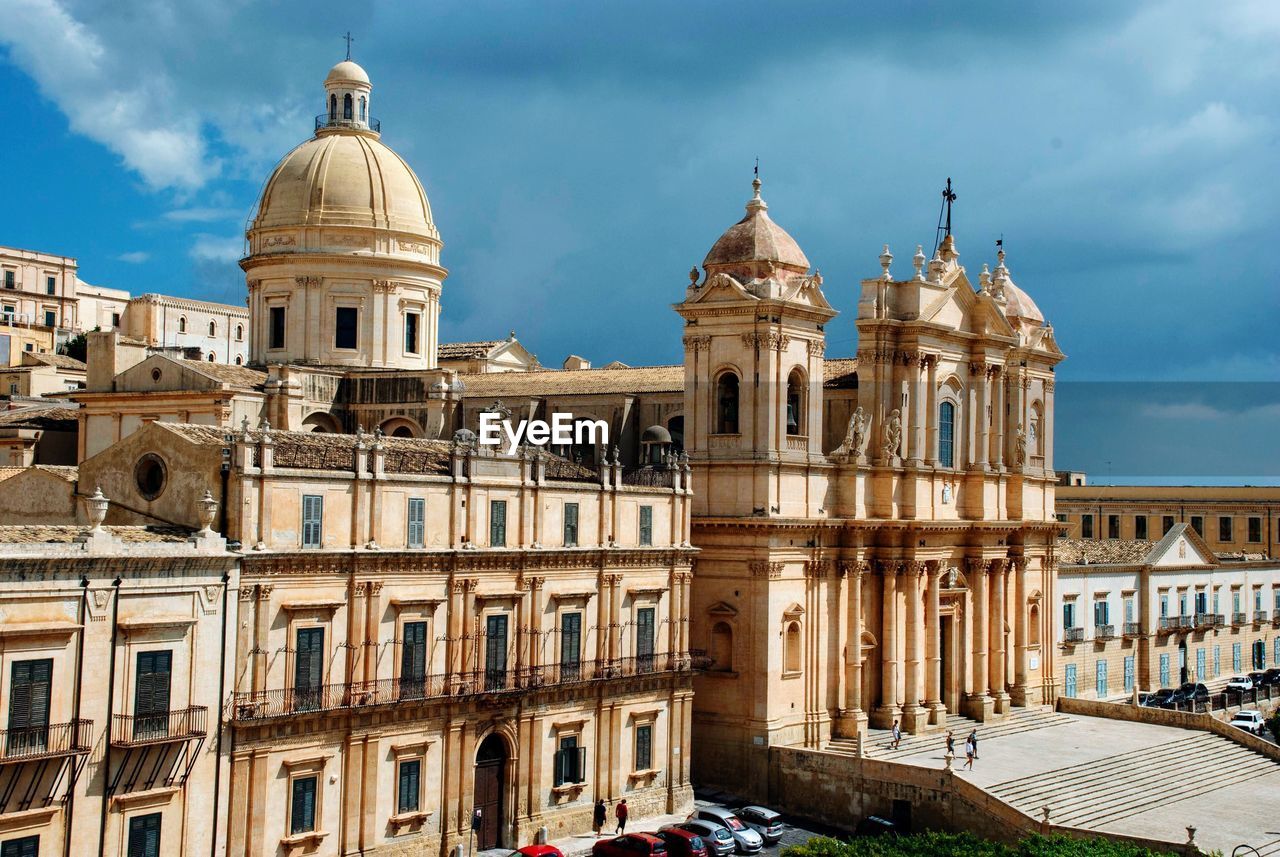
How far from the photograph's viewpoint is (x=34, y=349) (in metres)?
96.6

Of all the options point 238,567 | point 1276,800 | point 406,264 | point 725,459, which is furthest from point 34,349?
point 1276,800

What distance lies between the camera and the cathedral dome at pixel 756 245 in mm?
52312

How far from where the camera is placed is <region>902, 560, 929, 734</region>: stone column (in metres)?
55.1

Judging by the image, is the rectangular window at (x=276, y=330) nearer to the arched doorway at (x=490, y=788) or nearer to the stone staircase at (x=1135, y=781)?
the arched doorway at (x=490, y=788)

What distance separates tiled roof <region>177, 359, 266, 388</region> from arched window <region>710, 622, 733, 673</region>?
18.2 m

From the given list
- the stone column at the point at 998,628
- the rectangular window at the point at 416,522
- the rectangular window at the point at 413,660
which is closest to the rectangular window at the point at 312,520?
the rectangular window at the point at 416,522

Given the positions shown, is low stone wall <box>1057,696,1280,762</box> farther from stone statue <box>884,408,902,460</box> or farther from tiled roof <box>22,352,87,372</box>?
tiled roof <box>22,352,87,372</box>

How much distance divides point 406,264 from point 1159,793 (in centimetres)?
3296

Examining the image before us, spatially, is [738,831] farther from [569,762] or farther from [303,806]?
[303,806]

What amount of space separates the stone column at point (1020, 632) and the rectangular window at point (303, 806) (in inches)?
1326

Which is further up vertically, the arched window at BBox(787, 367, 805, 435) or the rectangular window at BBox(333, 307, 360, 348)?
the rectangular window at BBox(333, 307, 360, 348)

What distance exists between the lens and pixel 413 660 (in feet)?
130

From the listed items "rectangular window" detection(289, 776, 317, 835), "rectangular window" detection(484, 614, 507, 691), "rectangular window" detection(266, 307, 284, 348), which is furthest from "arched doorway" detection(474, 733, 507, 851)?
"rectangular window" detection(266, 307, 284, 348)

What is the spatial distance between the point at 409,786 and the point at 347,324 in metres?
26.6
